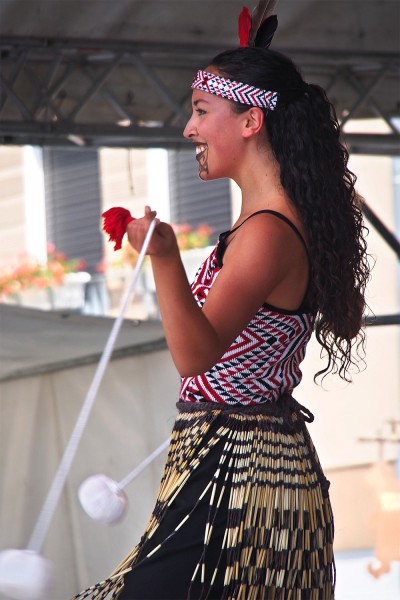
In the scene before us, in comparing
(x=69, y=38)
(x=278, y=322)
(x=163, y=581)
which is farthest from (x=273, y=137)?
(x=69, y=38)

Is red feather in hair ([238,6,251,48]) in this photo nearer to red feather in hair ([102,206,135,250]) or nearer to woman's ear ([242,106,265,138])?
woman's ear ([242,106,265,138])

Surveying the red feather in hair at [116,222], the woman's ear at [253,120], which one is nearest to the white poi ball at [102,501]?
the red feather in hair at [116,222]

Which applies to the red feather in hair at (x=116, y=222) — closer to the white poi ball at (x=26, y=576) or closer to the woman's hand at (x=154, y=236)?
the woman's hand at (x=154, y=236)

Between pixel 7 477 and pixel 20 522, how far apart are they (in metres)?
0.15

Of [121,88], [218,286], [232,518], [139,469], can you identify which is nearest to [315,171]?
[218,286]

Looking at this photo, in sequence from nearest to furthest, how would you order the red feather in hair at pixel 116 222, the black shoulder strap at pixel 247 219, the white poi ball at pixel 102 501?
the red feather in hair at pixel 116 222
the black shoulder strap at pixel 247 219
the white poi ball at pixel 102 501

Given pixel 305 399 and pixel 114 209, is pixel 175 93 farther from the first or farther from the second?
pixel 305 399

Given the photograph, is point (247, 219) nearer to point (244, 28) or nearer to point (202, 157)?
point (202, 157)

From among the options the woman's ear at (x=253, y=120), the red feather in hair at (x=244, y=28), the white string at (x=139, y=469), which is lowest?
the white string at (x=139, y=469)

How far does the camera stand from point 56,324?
11.6 feet

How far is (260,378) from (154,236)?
1.24 ft

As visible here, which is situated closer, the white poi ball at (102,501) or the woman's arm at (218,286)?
the woman's arm at (218,286)

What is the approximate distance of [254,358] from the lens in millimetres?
1586

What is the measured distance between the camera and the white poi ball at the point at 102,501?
1.64m
